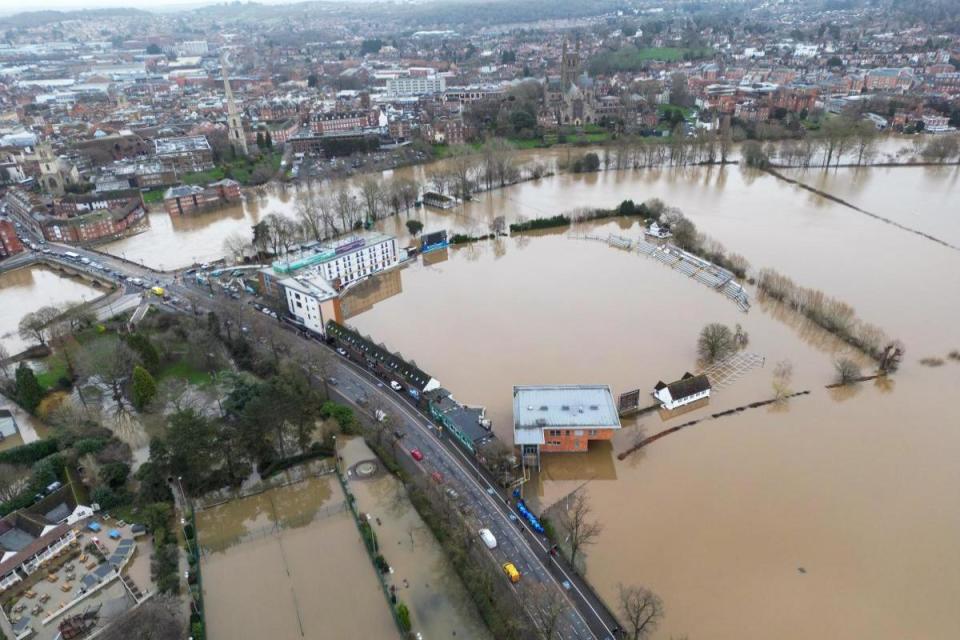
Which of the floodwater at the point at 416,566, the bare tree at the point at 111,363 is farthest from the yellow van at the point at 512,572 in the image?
the bare tree at the point at 111,363

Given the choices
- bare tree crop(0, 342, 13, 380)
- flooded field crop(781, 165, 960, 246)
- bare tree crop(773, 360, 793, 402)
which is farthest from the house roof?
bare tree crop(0, 342, 13, 380)

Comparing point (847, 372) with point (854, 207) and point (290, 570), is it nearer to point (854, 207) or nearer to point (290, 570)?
point (290, 570)

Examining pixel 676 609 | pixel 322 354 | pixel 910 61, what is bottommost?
pixel 676 609

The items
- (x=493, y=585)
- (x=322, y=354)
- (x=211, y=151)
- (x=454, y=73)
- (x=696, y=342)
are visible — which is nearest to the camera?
(x=493, y=585)

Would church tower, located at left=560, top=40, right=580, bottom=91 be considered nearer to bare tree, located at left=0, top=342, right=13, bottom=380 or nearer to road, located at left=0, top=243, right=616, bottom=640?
road, located at left=0, top=243, right=616, bottom=640

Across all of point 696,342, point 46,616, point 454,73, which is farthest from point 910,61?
point 46,616

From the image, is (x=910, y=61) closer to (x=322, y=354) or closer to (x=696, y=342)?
(x=696, y=342)
